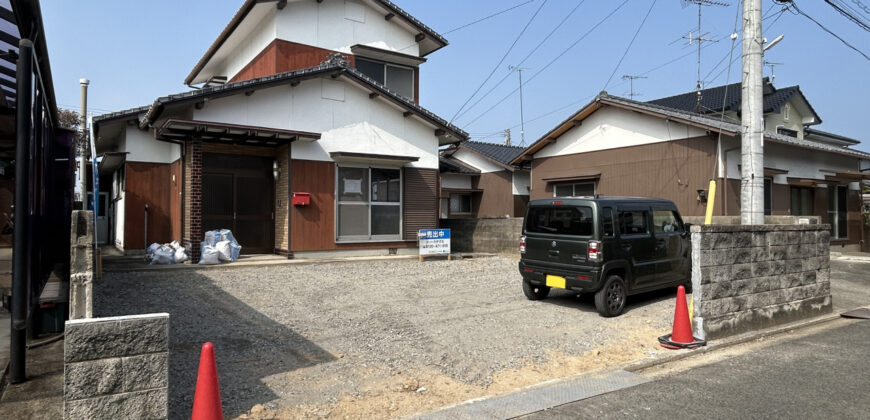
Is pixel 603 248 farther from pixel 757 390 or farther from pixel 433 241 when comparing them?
pixel 433 241

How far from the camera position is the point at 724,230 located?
20.4ft

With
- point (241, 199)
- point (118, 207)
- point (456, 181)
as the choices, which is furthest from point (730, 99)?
point (118, 207)

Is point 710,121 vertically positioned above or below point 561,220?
above

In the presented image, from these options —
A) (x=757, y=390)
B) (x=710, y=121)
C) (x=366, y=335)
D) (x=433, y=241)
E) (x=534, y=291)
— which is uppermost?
(x=710, y=121)

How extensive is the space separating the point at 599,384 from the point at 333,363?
2.49 m

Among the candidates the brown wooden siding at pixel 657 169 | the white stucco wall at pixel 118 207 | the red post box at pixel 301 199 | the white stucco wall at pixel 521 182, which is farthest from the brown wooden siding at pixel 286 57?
the white stucco wall at pixel 521 182

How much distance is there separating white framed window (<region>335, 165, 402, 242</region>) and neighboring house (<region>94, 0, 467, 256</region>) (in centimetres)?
3

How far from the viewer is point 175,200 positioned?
1220cm

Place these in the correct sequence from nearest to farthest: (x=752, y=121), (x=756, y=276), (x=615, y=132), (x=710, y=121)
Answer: (x=756, y=276) < (x=752, y=121) < (x=710, y=121) < (x=615, y=132)

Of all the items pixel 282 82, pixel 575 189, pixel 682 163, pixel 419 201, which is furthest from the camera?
pixel 575 189

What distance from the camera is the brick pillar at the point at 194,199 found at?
10641 millimetres

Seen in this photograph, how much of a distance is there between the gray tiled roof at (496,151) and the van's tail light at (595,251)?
45.0ft

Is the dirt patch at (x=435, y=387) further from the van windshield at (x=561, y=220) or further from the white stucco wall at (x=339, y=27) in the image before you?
the white stucco wall at (x=339, y=27)

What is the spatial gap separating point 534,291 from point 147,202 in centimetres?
1006
